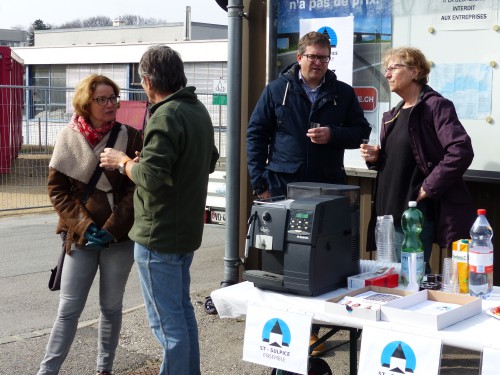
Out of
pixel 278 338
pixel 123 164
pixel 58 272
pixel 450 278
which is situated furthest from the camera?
pixel 58 272

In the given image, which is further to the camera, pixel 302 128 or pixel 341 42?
pixel 341 42

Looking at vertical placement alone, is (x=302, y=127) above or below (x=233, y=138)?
above

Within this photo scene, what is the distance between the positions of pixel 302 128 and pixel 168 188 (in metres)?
1.45

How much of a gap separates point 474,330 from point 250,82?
3733mm

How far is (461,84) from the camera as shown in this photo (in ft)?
17.1

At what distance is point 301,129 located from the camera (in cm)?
488

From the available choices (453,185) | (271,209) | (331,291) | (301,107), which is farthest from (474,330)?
(301,107)

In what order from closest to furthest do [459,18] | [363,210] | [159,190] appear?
1. [159,190]
2. [459,18]
3. [363,210]

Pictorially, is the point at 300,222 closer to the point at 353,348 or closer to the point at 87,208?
the point at 353,348

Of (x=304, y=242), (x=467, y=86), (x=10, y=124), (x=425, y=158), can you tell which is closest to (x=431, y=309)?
(x=304, y=242)

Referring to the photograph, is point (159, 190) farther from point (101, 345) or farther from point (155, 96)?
point (101, 345)

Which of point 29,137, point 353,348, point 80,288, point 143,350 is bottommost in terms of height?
point 143,350

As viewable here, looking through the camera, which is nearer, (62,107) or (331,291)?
(331,291)

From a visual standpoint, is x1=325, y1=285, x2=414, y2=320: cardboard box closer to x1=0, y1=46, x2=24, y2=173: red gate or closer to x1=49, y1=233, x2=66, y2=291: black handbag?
x1=49, y1=233, x2=66, y2=291: black handbag
